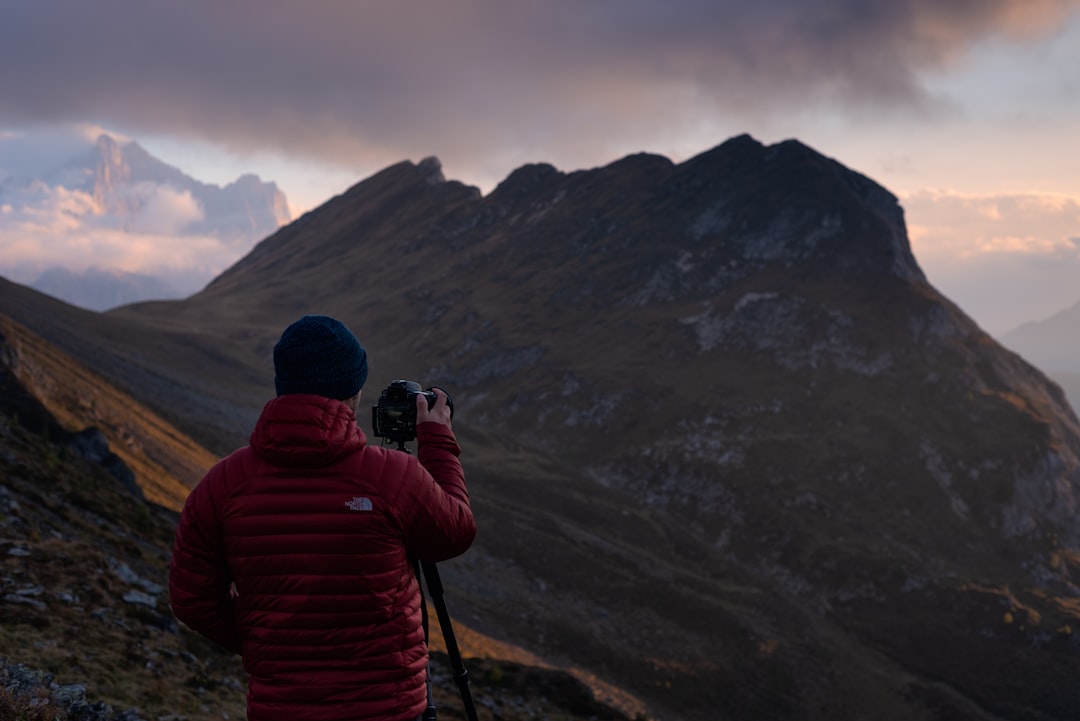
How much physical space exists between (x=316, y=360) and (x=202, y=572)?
1399mm

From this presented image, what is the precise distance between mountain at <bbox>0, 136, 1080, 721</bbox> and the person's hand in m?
38.7

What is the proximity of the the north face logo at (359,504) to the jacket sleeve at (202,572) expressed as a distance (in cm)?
79

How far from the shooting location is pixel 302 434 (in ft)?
12.0

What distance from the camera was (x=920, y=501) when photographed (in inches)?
2768

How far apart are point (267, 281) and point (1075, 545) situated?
187730mm

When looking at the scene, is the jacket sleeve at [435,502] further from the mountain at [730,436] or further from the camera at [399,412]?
the mountain at [730,436]

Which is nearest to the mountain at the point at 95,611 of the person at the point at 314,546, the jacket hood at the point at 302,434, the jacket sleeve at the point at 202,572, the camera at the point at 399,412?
the jacket sleeve at the point at 202,572

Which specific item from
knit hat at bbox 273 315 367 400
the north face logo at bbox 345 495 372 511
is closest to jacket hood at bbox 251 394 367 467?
knit hat at bbox 273 315 367 400

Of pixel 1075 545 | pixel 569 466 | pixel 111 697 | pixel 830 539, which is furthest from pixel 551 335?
pixel 111 697

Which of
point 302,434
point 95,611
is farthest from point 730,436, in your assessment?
point 302,434

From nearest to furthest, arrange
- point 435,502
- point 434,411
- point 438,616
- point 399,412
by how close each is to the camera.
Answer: point 435,502, point 438,616, point 434,411, point 399,412

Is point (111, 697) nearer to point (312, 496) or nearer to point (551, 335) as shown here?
point (312, 496)

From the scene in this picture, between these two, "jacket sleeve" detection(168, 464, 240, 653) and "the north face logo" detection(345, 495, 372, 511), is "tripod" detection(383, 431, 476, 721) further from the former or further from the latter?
"jacket sleeve" detection(168, 464, 240, 653)

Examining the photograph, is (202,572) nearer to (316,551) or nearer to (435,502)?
(316,551)
